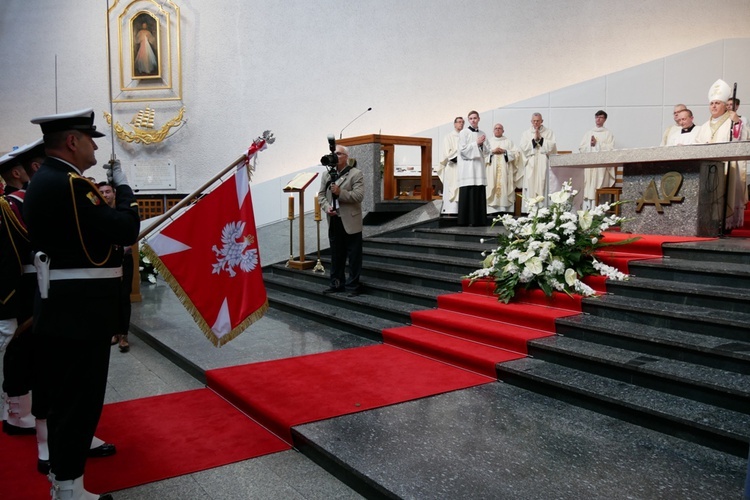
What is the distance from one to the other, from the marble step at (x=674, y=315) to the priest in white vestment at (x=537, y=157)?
5722mm

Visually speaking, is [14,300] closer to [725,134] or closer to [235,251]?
[235,251]

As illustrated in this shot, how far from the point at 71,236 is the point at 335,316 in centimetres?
380

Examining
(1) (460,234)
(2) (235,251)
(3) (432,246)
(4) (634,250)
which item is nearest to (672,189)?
(4) (634,250)

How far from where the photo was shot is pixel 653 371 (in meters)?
3.64

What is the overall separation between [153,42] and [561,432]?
1213cm

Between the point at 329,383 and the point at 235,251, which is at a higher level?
the point at 235,251

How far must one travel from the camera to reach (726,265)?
15.5 ft

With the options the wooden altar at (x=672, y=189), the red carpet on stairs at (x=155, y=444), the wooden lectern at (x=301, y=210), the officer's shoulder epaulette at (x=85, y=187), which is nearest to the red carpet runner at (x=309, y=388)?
the red carpet on stairs at (x=155, y=444)

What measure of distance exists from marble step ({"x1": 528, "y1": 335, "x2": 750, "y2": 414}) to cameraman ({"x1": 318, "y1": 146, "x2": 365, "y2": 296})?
272 centimetres

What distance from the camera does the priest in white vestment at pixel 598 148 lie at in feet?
34.2

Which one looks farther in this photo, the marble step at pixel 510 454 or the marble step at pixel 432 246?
the marble step at pixel 432 246

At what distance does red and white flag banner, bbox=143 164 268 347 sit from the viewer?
398cm

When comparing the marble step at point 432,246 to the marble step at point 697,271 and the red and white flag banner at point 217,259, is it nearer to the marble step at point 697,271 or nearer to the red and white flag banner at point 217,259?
the marble step at point 697,271

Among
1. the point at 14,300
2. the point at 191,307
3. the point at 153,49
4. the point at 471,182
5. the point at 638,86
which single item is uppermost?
the point at 153,49
